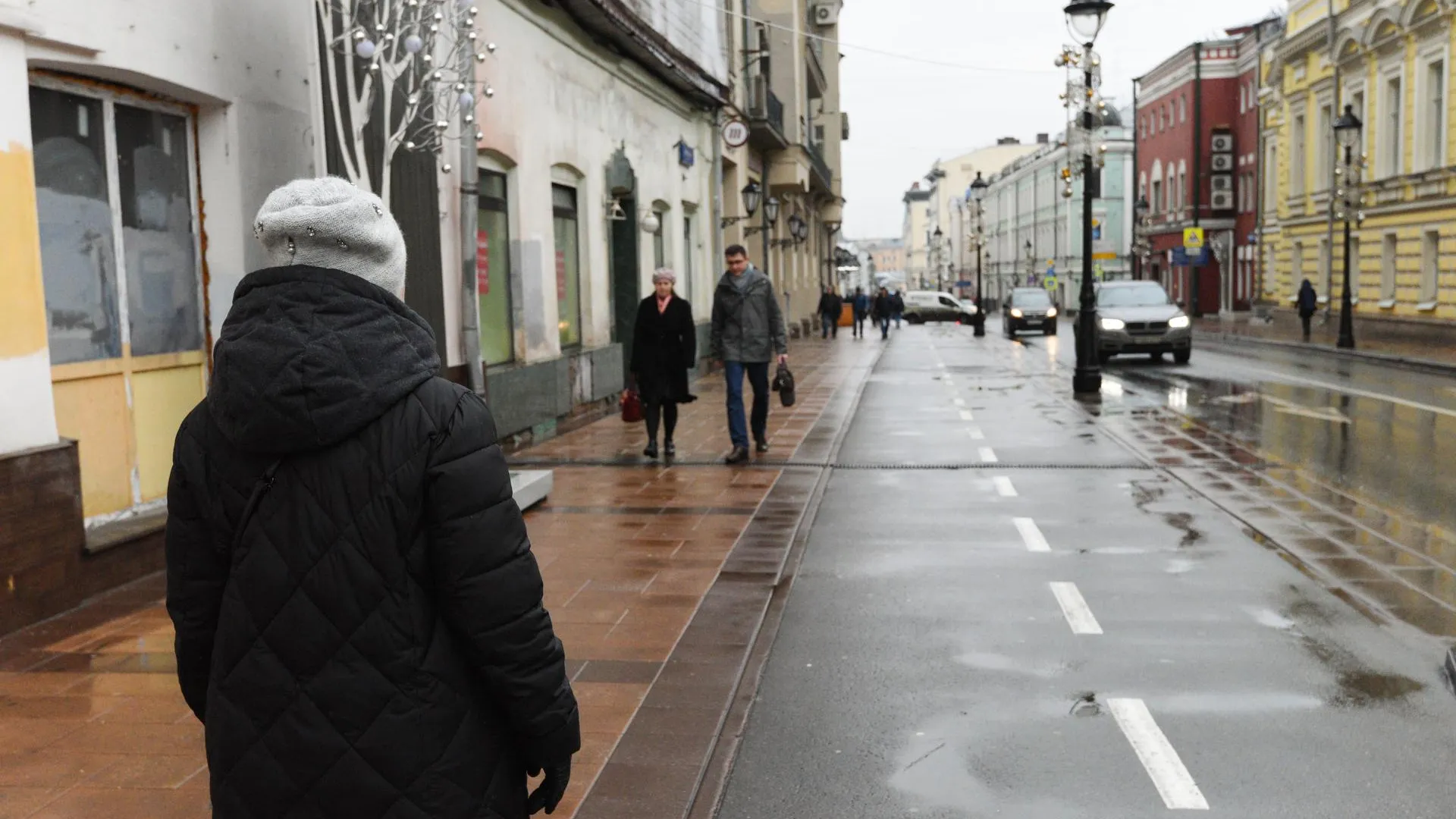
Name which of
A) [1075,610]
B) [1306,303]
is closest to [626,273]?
[1075,610]

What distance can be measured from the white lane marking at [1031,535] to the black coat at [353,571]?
5.96 m

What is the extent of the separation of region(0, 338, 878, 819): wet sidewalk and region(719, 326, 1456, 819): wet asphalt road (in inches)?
14.0

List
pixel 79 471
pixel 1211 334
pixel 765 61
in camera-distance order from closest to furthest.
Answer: pixel 79 471
pixel 765 61
pixel 1211 334

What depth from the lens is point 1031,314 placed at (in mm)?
42281

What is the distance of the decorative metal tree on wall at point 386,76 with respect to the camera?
8.38 meters

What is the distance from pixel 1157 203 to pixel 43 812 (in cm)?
7225

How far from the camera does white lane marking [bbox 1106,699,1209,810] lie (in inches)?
162

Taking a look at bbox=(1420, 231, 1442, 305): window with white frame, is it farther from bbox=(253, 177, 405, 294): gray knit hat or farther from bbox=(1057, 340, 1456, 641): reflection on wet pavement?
bbox=(253, 177, 405, 294): gray knit hat

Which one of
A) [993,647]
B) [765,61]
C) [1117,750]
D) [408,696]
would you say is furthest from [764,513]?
[765,61]

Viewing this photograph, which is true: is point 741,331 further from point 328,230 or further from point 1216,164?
point 1216,164

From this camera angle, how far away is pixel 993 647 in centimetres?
586

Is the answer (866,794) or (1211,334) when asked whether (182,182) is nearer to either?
(866,794)

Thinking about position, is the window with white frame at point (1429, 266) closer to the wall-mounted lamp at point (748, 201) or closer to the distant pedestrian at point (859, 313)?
the distant pedestrian at point (859, 313)

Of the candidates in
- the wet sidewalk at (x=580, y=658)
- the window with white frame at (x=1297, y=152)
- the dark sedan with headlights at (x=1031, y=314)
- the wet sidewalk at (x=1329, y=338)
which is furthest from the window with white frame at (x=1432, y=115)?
the wet sidewalk at (x=580, y=658)
